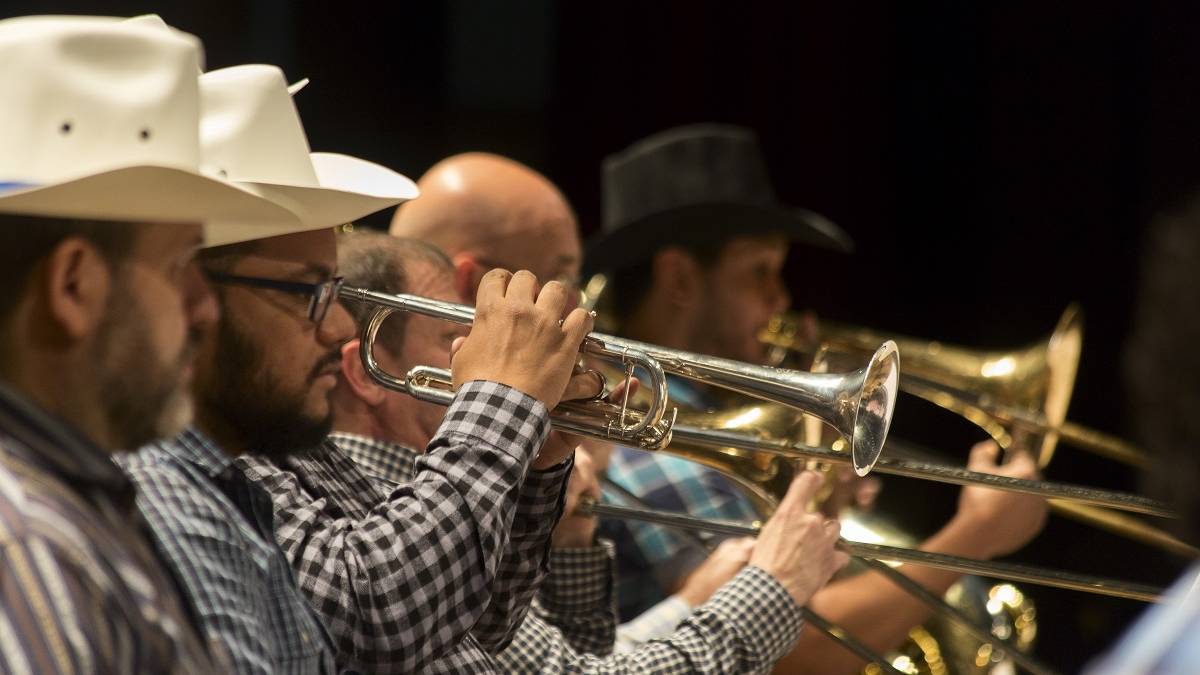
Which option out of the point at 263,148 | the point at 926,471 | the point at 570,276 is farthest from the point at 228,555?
the point at 570,276

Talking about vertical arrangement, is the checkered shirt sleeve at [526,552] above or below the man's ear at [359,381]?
below

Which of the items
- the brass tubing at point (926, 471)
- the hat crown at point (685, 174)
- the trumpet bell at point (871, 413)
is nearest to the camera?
the trumpet bell at point (871, 413)

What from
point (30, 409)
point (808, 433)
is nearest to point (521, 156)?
point (808, 433)

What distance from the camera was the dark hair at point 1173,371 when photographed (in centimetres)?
115

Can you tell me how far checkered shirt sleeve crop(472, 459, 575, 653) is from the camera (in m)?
2.05

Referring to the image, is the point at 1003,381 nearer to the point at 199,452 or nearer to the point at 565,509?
the point at 565,509

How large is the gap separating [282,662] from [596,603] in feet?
3.27

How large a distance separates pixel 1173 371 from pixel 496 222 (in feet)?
7.01

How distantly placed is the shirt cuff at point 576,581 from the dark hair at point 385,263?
1.60 ft

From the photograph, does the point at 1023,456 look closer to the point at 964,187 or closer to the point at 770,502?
the point at 770,502

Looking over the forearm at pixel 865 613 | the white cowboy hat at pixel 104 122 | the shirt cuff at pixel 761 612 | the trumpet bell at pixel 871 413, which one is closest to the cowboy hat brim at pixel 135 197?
the white cowboy hat at pixel 104 122

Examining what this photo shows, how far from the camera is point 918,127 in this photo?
16.4 feet

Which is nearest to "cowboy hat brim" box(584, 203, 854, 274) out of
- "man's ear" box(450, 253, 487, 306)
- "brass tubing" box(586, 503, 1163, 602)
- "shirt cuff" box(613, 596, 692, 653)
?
"man's ear" box(450, 253, 487, 306)

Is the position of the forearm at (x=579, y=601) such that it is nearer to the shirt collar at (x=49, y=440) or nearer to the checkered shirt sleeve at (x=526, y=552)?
the checkered shirt sleeve at (x=526, y=552)
